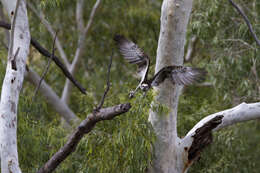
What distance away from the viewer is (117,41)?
12.7 ft

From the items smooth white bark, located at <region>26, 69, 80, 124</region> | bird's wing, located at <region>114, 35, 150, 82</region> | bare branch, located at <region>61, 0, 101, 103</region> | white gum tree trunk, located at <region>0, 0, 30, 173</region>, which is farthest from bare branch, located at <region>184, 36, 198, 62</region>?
white gum tree trunk, located at <region>0, 0, 30, 173</region>

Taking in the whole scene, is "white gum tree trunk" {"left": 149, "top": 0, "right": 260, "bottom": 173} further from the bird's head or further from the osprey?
the bird's head

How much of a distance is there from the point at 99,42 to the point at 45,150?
3897 millimetres

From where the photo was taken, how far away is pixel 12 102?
2750 millimetres

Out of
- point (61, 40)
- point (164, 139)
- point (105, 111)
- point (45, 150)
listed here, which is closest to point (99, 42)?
point (61, 40)

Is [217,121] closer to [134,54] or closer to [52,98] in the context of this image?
[134,54]

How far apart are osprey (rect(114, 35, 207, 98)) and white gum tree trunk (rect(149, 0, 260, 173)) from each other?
0.47 ft

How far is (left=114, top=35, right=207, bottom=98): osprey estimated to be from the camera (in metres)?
3.10

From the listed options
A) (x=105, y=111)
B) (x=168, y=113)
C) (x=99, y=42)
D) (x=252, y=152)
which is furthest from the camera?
(x=99, y=42)

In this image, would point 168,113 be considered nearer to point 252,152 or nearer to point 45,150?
point 45,150

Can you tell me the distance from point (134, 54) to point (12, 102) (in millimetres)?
1301

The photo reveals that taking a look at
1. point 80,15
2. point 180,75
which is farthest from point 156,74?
point 80,15

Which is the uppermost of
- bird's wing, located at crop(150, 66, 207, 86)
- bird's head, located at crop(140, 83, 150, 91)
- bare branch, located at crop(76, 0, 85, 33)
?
bare branch, located at crop(76, 0, 85, 33)

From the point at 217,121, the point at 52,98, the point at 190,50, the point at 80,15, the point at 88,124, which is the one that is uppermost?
the point at 80,15
